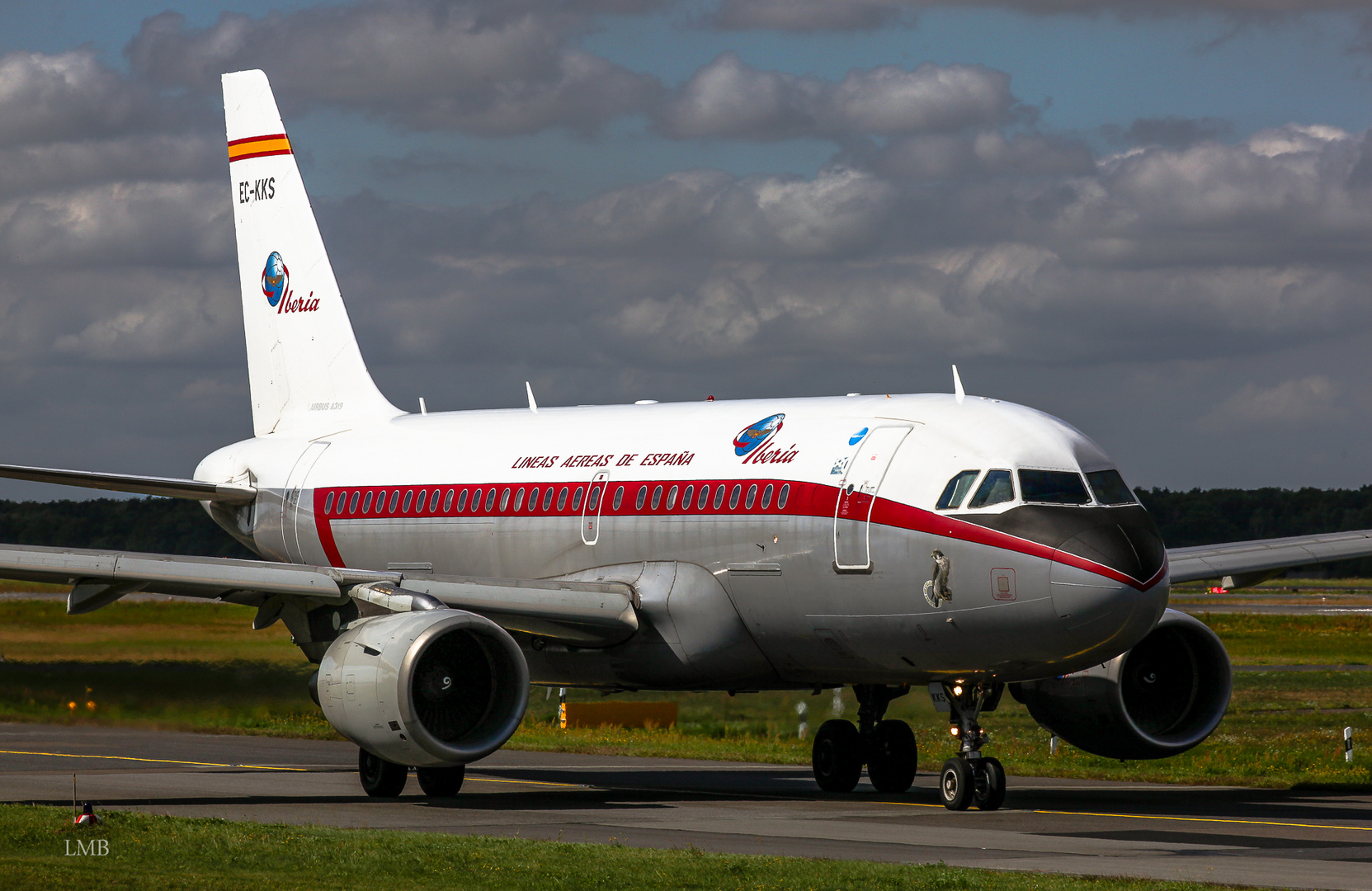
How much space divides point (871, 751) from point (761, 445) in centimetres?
447

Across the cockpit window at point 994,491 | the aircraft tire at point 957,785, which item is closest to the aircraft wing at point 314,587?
the aircraft tire at point 957,785

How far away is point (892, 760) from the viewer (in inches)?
933

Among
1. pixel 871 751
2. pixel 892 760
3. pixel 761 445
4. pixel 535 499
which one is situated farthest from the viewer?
pixel 535 499

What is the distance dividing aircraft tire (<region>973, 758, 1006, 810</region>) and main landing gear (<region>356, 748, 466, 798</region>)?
6219 millimetres

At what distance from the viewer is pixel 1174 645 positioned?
23609 mm

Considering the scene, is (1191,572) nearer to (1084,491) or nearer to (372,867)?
(1084,491)

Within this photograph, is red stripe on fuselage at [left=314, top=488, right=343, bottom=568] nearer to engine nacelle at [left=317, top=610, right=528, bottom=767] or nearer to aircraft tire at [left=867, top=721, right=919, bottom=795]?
engine nacelle at [left=317, top=610, right=528, bottom=767]

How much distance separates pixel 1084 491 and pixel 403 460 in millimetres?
11605

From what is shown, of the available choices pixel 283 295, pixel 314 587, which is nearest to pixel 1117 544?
pixel 314 587

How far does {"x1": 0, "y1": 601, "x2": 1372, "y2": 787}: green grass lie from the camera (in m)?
27.7

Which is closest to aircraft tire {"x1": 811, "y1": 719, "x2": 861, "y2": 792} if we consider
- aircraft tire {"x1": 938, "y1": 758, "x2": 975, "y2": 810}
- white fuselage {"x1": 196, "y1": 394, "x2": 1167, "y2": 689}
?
white fuselage {"x1": 196, "y1": 394, "x2": 1167, "y2": 689}

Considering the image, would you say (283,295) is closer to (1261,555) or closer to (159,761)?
(159,761)

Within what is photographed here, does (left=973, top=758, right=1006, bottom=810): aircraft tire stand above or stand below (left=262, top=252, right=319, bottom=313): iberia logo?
below

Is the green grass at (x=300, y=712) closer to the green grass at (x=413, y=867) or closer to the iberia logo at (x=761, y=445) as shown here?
the iberia logo at (x=761, y=445)
